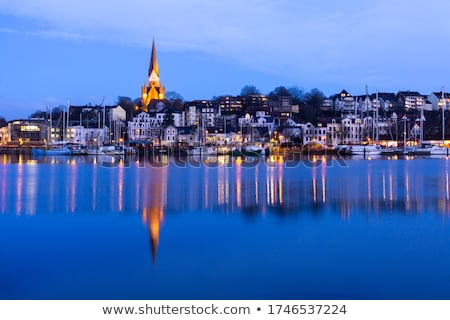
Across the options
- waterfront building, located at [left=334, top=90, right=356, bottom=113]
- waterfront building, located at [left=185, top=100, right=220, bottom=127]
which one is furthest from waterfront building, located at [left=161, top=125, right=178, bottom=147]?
waterfront building, located at [left=334, top=90, right=356, bottom=113]

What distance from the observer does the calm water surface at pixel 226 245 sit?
8.65 metres

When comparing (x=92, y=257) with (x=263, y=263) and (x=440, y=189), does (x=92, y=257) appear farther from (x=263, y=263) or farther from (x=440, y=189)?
(x=440, y=189)

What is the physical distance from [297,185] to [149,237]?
13.4 metres

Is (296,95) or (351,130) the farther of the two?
(296,95)

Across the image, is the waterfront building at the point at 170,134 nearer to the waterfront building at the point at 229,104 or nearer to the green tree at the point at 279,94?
the waterfront building at the point at 229,104

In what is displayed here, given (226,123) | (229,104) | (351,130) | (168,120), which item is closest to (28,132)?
(168,120)

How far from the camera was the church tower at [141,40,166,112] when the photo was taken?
126 metres

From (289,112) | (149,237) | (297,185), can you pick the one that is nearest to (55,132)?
(289,112)

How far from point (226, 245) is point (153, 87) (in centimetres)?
11803

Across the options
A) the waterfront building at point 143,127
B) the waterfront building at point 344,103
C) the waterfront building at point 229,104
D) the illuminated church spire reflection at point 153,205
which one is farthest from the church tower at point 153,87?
the illuminated church spire reflection at point 153,205

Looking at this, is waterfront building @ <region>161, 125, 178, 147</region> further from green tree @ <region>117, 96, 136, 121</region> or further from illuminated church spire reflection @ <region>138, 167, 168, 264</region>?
illuminated church spire reflection @ <region>138, 167, 168, 264</region>

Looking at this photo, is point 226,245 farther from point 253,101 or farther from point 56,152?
point 253,101

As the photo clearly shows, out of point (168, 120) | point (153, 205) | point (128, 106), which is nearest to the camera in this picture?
point (153, 205)

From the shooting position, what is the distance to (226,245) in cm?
1182
